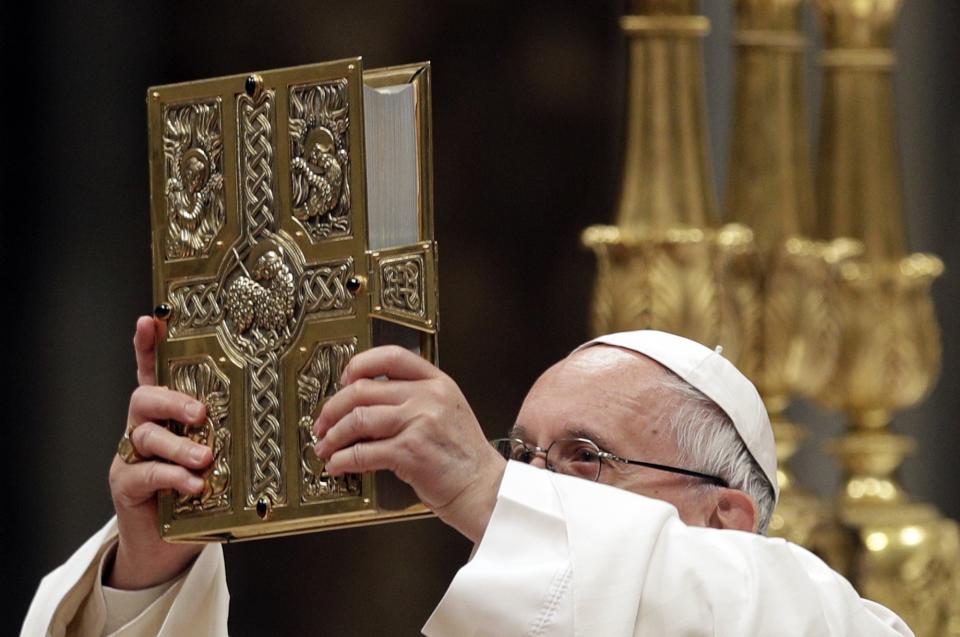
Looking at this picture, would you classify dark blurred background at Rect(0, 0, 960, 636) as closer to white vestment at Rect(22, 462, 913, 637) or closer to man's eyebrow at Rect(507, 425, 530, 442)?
man's eyebrow at Rect(507, 425, 530, 442)

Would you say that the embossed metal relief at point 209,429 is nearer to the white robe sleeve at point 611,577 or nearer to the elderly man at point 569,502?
the elderly man at point 569,502

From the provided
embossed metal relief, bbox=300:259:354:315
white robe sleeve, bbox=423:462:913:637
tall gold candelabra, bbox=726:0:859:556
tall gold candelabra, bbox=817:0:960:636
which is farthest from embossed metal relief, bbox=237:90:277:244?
tall gold candelabra, bbox=817:0:960:636

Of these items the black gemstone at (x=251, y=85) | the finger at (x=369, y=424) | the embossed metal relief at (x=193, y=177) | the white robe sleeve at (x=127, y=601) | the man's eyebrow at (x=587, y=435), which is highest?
the black gemstone at (x=251, y=85)

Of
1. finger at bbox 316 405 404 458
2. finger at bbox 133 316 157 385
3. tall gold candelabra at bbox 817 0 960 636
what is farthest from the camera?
tall gold candelabra at bbox 817 0 960 636

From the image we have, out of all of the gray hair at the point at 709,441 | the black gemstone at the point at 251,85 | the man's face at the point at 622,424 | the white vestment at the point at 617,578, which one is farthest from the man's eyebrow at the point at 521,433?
the black gemstone at the point at 251,85

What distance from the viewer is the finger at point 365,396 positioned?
102 inches

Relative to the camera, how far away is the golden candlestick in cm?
529

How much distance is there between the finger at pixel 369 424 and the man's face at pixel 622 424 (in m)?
0.53

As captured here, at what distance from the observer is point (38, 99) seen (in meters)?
5.38

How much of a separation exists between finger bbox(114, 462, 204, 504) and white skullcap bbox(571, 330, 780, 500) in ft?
2.44

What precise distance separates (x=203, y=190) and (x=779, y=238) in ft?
9.75

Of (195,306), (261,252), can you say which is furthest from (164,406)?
(261,252)

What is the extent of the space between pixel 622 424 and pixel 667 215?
2.32 metres

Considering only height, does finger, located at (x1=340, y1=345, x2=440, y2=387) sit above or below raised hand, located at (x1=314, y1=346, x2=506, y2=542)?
above
